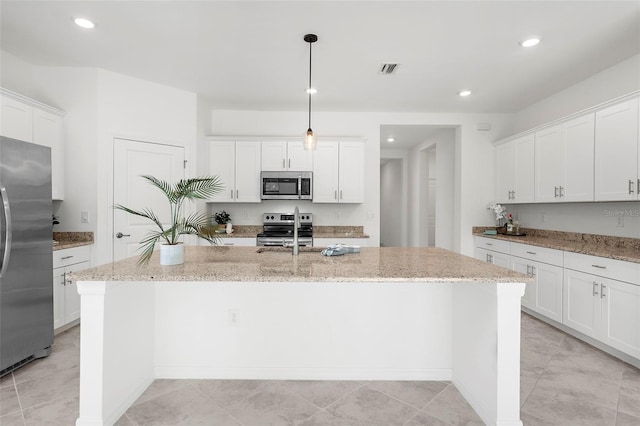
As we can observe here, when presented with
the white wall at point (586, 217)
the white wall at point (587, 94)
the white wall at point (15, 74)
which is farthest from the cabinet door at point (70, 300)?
the white wall at point (587, 94)

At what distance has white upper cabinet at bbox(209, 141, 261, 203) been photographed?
4520mm

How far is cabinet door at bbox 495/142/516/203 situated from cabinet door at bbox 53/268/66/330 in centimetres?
527

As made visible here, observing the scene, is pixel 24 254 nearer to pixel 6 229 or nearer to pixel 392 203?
pixel 6 229

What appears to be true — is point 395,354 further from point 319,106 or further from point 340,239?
point 319,106

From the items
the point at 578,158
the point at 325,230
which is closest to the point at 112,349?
the point at 325,230

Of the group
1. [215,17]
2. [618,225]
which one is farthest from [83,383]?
[618,225]

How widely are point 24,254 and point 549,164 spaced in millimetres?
5075

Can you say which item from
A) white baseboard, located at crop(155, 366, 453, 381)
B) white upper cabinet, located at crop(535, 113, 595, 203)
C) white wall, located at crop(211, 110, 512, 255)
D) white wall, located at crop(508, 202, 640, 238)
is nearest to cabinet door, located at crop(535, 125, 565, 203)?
white upper cabinet, located at crop(535, 113, 595, 203)

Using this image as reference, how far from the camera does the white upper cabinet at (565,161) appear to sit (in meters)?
3.22

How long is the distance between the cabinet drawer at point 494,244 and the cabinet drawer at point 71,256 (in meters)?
4.74

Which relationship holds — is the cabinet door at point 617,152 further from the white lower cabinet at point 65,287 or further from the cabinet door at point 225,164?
the white lower cabinet at point 65,287

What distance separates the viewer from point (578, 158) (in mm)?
3336

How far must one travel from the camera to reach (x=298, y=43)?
9.31ft

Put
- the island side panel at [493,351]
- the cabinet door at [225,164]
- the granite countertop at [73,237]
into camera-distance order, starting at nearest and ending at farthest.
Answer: the island side panel at [493,351] → the granite countertop at [73,237] → the cabinet door at [225,164]
